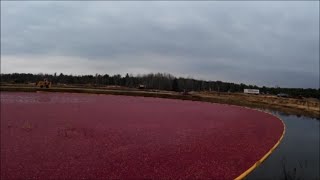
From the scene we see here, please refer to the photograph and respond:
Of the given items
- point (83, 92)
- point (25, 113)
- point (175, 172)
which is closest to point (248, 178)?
point (175, 172)

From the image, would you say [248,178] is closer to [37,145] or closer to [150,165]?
[150,165]

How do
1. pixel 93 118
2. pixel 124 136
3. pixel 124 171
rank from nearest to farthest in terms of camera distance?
1. pixel 124 171
2. pixel 124 136
3. pixel 93 118

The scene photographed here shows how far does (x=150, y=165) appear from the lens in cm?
1149

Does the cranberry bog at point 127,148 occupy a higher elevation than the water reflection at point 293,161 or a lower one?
higher

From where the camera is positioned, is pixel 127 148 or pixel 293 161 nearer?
pixel 127 148

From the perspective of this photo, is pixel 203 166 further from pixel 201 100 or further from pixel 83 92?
pixel 83 92

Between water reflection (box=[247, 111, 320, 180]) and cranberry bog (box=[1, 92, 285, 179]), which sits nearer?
cranberry bog (box=[1, 92, 285, 179])

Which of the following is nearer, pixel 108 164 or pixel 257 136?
pixel 108 164

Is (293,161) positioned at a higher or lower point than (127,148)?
lower

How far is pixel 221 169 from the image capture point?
37.6ft

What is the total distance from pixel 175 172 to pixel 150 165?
96cm

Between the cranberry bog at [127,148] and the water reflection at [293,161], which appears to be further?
the water reflection at [293,161]

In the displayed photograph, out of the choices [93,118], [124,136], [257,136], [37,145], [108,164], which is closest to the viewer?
[108,164]

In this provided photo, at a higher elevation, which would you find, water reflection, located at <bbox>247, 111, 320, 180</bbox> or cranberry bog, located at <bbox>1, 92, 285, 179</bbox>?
cranberry bog, located at <bbox>1, 92, 285, 179</bbox>
